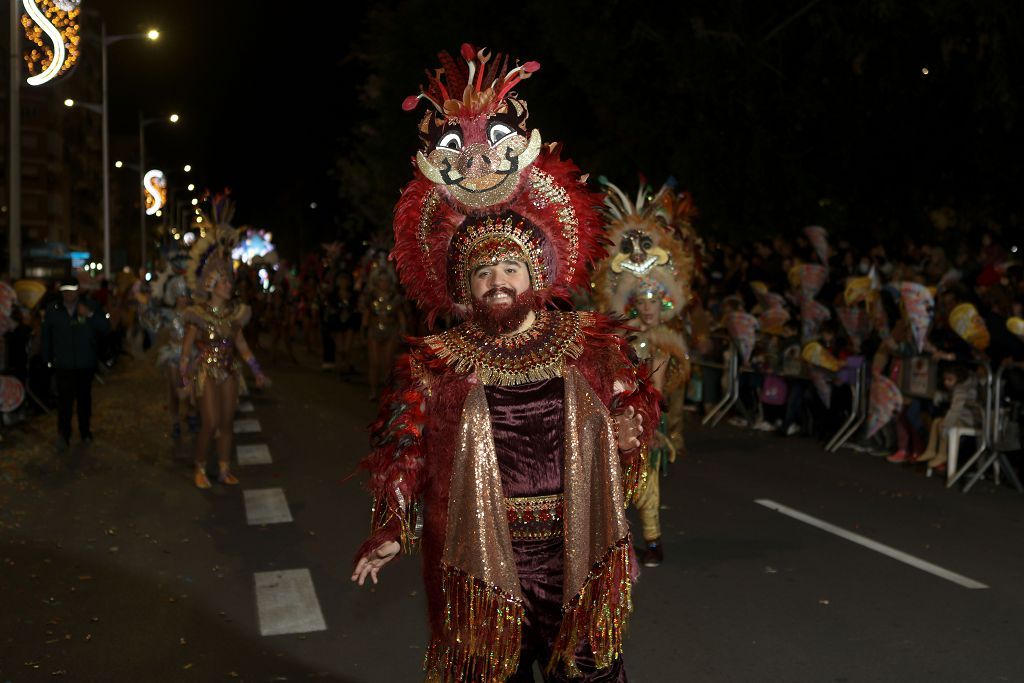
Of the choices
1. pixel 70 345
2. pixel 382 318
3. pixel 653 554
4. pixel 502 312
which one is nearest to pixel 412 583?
pixel 653 554

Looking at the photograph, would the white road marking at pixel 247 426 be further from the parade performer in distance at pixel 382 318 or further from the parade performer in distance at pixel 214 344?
the parade performer in distance at pixel 214 344

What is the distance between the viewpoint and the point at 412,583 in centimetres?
725

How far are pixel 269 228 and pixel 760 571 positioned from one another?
74591mm

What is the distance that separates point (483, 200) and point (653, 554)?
158 inches

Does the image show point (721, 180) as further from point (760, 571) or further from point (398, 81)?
point (398, 81)

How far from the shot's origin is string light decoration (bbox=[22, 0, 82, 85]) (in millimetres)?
17875

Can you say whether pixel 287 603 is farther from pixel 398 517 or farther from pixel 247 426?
pixel 247 426

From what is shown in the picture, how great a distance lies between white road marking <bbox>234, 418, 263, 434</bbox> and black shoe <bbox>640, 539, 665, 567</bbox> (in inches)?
312

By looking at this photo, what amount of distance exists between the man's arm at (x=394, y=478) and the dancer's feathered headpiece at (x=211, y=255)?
23.5 feet

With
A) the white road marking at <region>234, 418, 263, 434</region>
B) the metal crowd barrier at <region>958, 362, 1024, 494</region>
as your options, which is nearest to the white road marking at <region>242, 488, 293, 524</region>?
the white road marking at <region>234, 418, 263, 434</region>

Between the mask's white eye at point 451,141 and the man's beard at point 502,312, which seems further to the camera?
the mask's white eye at point 451,141

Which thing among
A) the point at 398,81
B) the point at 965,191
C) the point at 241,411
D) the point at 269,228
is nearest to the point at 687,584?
the point at 241,411

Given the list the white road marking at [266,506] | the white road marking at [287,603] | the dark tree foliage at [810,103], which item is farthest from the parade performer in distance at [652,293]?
the dark tree foliage at [810,103]

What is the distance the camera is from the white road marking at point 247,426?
47.3 ft
